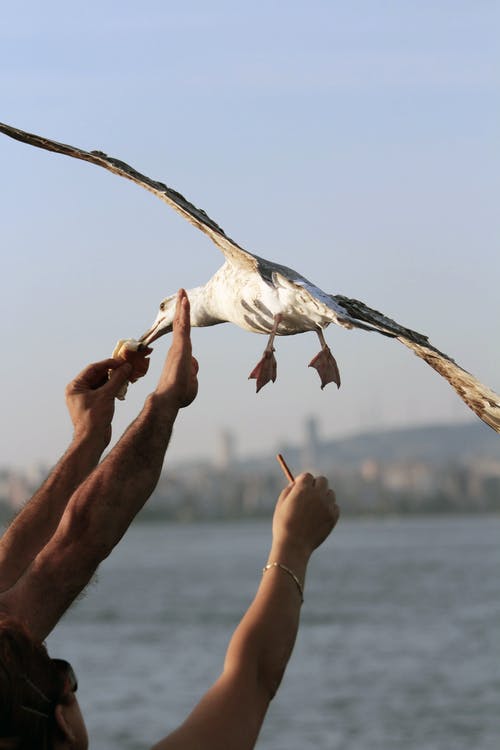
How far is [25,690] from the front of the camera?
7.50 feet

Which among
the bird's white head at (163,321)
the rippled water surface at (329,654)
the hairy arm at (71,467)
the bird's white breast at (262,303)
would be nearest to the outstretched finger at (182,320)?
the hairy arm at (71,467)

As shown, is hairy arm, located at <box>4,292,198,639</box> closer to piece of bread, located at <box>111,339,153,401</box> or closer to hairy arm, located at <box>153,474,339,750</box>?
hairy arm, located at <box>153,474,339,750</box>

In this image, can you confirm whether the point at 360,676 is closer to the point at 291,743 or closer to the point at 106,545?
the point at 291,743

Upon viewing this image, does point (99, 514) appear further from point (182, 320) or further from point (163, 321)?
point (163, 321)

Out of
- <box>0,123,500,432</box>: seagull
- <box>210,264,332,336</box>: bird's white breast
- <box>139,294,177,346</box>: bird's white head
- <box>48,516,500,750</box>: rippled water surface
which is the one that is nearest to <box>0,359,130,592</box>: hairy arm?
<box>0,123,500,432</box>: seagull

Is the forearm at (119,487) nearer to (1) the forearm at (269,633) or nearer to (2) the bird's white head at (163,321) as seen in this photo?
(1) the forearm at (269,633)

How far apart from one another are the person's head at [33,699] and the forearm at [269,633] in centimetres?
35

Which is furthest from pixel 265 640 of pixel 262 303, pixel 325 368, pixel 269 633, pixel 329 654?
pixel 329 654

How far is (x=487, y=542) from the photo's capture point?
140125 mm

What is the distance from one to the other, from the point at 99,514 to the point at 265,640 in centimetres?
51

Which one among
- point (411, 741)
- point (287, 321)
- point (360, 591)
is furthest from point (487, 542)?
point (287, 321)

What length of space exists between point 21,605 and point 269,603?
0.52m

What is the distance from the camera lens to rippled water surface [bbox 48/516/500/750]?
37.4m

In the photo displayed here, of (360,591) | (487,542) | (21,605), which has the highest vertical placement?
(487,542)
